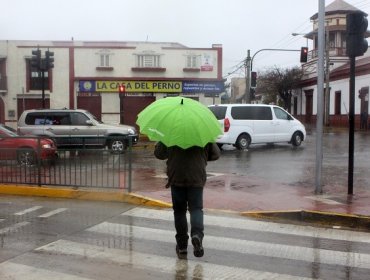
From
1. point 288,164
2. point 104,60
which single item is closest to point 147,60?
point 104,60

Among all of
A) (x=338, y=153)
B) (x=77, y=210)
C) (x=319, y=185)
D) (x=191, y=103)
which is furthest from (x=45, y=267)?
(x=338, y=153)

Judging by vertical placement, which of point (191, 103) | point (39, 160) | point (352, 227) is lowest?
point (352, 227)

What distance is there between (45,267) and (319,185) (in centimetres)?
619

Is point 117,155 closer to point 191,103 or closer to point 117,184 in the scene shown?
point 117,184

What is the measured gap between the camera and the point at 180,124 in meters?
5.33

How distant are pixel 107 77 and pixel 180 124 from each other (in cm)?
2884

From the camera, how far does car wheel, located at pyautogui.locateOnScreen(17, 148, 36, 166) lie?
10430 millimetres

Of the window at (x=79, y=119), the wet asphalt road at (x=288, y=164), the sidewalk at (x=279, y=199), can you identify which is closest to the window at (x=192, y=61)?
the wet asphalt road at (x=288, y=164)

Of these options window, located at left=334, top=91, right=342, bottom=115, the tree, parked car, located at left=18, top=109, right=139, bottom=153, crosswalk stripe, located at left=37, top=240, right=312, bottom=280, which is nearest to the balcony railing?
parked car, located at left=18, top=109, right=139, bottom=153

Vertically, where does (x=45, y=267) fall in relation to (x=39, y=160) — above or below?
below

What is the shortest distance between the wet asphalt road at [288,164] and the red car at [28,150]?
13.3 feet

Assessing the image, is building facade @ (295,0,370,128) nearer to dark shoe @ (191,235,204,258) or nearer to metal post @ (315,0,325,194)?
metal post @ (315,0,325,194)

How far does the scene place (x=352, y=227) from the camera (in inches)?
311

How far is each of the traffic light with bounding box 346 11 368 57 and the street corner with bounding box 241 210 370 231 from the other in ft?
10.7
